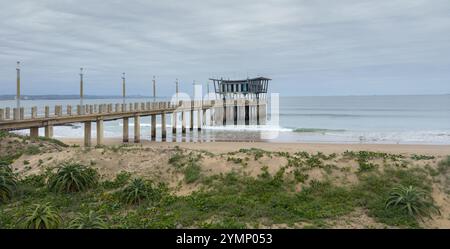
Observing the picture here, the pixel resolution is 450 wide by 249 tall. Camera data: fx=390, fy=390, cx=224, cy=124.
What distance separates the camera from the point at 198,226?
336 inches

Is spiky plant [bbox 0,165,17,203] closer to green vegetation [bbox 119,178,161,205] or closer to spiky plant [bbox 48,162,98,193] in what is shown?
spiky plant [bbox 48,162,98,193]

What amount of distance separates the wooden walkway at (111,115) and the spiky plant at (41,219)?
13348 mm

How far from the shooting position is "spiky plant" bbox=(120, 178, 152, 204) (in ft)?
33.9

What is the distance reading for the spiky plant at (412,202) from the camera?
9484mm

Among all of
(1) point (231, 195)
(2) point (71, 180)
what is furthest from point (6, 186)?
(1) point (231, 195)

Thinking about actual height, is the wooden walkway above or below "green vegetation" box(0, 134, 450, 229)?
above

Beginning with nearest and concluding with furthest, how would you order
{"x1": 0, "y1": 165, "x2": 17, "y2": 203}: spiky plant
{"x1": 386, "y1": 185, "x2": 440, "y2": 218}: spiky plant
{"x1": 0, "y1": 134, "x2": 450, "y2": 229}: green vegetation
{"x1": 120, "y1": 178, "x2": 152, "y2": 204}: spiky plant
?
{"x1": 0, "y1": 134, "x2": 450, "y2": 229}: green vegetation, {"x1": 386, "y1": 185, "x2": 440, "y2": 218}: spiky plant, {"x1": 120, "y1": 178, "x2": 152, "y2": 204}: spiky plant, {"x1": 0, "y1": 165, "x2": 17, "y2": 203}: spiky plant

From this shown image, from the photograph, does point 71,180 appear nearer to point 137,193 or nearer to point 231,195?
point 137,193

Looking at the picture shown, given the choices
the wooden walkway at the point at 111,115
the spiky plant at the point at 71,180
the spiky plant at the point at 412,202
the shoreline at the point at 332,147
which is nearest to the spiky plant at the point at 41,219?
the spiky plant at the point at 71,180

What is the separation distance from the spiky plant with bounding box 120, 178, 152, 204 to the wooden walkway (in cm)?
1211

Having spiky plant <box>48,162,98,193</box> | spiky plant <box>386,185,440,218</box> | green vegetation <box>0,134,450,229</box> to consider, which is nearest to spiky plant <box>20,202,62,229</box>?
green vegetation <box>0,134,450,229</box>

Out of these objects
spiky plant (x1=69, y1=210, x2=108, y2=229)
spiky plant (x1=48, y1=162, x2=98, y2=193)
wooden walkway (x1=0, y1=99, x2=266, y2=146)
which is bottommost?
spiky plant (x1=69, y1=210, x2=108, y2=229)
